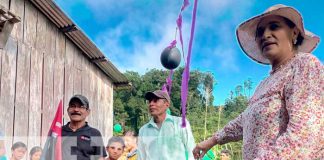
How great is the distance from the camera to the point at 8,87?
6699 millimetres

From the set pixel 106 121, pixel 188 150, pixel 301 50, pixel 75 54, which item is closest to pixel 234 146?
pixel 106 121

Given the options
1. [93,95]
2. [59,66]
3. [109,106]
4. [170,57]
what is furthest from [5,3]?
[109,106]

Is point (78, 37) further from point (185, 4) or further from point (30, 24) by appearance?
point (185, 4)

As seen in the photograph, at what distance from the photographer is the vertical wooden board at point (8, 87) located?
6520 mm

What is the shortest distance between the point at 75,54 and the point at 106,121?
2.19m

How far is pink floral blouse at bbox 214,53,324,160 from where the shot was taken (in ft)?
5.05

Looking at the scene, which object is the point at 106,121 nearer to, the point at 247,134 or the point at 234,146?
the point at 247,134

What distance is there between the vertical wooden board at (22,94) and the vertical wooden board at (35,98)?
127mm

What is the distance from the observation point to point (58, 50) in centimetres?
855

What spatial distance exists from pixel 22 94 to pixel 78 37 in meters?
2.27

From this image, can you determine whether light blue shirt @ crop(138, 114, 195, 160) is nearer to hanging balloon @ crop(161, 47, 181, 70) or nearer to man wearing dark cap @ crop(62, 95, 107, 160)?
man wearing dark cap @ crop(62, 95, 107, 160)

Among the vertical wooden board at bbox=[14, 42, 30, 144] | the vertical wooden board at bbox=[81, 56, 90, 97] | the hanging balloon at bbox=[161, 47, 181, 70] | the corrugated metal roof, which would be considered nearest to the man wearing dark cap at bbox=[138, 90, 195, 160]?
the hanging balloon at bbox=[161, 47, 181, 70]

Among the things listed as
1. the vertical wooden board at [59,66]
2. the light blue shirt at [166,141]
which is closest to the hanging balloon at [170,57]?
the light blue shirt at [166,141]

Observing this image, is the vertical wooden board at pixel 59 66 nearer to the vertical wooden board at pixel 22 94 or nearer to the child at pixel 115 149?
the vertical wooden board at pixel 22 94
